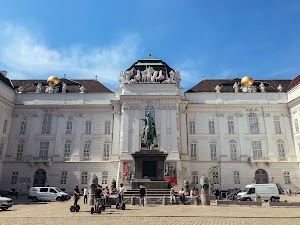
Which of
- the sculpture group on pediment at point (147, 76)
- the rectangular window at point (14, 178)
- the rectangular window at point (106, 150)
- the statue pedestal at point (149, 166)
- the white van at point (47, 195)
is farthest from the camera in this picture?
the sculpture group on pediment at point (147, 76)

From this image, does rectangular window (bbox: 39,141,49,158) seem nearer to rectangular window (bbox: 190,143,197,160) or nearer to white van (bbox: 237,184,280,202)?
rectangular window (bbox: 190,143,197,160)

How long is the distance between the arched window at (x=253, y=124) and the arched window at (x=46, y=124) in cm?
3090

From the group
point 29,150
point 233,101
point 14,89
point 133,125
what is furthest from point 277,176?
point 14,89

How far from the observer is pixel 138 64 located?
134 feet

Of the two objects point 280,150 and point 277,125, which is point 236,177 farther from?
point 277,125

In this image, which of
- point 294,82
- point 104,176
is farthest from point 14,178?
point 294,82

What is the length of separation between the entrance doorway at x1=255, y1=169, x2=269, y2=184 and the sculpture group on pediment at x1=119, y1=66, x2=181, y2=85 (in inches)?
708

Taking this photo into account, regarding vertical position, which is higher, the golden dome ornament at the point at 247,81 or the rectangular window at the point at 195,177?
the golden dome ornament at the point at 247,81

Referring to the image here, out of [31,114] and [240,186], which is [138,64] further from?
[240,186]

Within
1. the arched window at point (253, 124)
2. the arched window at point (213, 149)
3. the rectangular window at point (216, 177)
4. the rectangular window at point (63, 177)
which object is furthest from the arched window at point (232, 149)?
the rectangular window at point (63, 177)

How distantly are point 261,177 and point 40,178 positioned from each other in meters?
31.9

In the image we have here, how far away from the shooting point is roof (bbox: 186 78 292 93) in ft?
138

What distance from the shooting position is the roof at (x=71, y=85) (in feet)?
139

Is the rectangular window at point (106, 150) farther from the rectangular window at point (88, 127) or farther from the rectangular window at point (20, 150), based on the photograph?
the rectangular window at point (20, 150)
